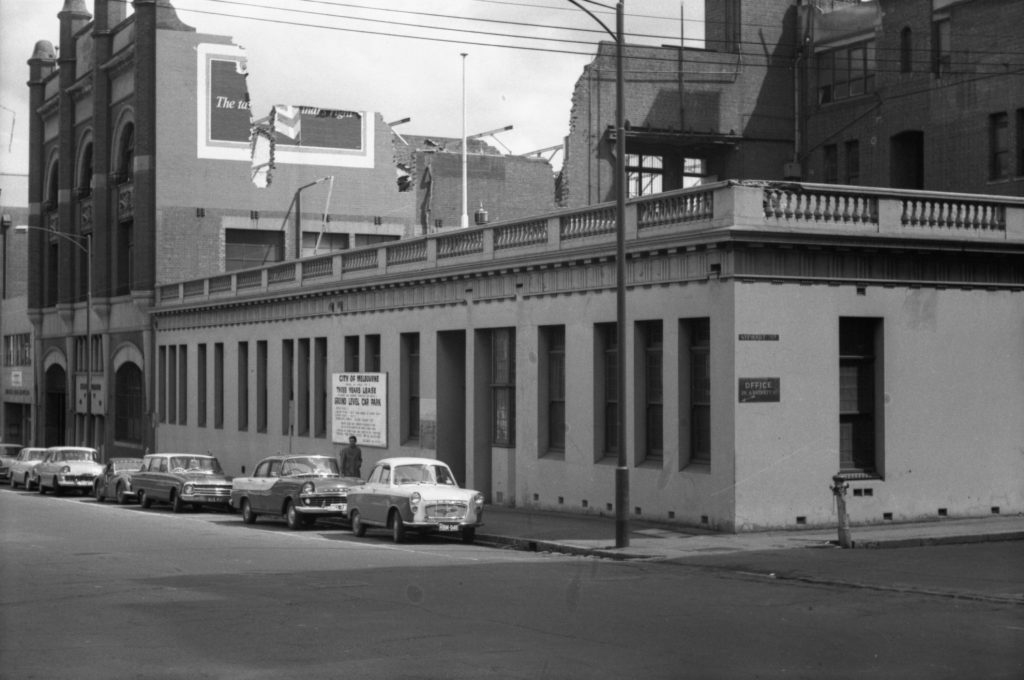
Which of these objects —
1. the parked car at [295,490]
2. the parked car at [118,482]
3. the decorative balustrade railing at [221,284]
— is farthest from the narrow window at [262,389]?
the parked car at [295,490]

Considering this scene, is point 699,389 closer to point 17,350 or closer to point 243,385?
point 243,385

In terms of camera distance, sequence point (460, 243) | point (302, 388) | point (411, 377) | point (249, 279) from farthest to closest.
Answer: point (249, 279)
point (302, 388)
point (411, 377)
point (460, 243)

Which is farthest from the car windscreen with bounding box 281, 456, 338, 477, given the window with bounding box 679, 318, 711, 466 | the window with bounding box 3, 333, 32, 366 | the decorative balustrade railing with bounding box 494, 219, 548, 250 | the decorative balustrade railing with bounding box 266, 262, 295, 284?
the window with bounding box 3, 333, 32, 366

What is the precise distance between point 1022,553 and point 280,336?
29876 mm

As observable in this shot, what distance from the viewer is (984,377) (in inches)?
1120

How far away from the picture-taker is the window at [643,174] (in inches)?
2052

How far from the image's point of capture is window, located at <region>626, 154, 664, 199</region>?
171 feet

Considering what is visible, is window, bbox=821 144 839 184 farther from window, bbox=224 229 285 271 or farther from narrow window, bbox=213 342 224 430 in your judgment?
narrow window, bbox=213 342 224 430

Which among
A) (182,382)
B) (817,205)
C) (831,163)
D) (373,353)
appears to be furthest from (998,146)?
(182,382)

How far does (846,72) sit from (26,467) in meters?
33.3

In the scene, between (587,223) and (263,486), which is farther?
(263,486)

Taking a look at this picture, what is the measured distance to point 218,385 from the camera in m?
52.5

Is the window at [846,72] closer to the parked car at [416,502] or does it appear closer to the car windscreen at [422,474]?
the car windscreen at [422,474]

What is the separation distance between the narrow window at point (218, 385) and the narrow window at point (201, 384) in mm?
1442
